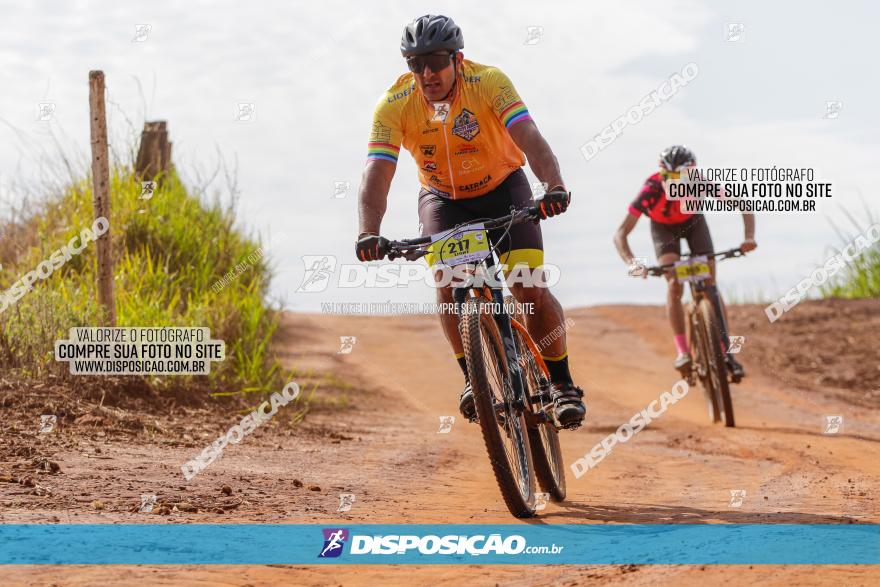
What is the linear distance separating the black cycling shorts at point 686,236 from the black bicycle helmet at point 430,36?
231 inches

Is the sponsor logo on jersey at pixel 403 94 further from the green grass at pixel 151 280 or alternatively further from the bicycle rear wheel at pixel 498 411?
the green grass at pixel 151 280

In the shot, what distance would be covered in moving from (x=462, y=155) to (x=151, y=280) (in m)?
6.81

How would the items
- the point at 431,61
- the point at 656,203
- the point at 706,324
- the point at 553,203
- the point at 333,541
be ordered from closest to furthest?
the point at 333,541 < the point at 553,203 < the point at 431,61 < the point at 706,324 < the point at 656,203

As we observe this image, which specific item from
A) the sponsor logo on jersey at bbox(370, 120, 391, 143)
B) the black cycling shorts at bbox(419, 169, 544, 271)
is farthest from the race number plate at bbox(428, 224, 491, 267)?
the sponsor logo on jersey at bbox(370, 120, 391, 143)

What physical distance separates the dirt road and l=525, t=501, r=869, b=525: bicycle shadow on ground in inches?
0.5

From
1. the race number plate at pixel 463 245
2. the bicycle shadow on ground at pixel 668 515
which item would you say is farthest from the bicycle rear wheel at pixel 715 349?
the race number plate at pixel 463 245

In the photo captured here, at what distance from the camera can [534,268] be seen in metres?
6.14

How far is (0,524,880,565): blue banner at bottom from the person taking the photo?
188 inches

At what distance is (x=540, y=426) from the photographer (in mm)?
6500

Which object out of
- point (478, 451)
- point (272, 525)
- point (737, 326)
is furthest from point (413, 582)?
point (737, 326)

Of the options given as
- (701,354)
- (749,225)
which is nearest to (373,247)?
(701,354)

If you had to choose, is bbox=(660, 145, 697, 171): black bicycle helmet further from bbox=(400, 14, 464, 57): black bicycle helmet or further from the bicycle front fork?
bbox=(400, 14, 464, 57): black bicycle helmet

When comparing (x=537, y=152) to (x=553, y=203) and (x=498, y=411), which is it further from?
(x=498, y=411)

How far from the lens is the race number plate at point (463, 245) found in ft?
18.3
